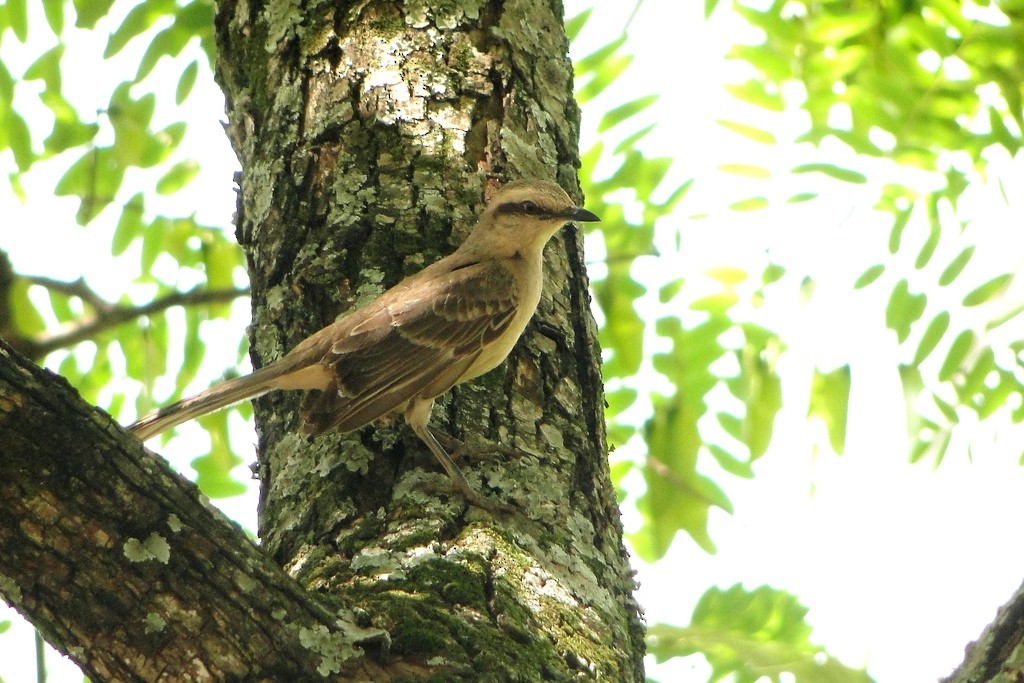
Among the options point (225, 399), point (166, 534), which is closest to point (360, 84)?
point (225, 399)

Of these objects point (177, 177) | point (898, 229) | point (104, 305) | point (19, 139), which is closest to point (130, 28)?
point (19, 139)

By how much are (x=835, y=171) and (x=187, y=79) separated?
145 inches

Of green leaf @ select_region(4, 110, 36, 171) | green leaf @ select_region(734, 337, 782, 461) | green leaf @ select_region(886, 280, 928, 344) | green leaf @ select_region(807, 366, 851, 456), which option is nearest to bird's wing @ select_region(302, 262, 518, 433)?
green leaf @ select_region(734, 337, 782, 461)

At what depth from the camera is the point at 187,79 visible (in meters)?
6.64

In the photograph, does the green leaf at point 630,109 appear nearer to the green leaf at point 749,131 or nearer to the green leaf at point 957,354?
the green leaf at point 749,131

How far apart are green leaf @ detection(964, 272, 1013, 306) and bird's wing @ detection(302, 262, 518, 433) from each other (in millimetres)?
2349

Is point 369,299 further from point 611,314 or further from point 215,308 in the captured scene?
point 215,308

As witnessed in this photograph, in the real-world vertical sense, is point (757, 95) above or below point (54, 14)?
below

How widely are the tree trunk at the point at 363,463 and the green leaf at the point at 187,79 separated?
90 centimetres

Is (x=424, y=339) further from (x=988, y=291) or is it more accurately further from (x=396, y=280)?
(x=988, y=291)

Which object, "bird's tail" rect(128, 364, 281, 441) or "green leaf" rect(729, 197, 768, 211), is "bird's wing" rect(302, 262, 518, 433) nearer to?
"bird's tail" rect(128, 364, 281, 441)

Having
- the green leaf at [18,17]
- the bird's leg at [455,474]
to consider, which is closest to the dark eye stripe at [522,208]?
the bird's leg at [455,474]

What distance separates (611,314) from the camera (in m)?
6.86

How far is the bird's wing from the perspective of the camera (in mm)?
4504
